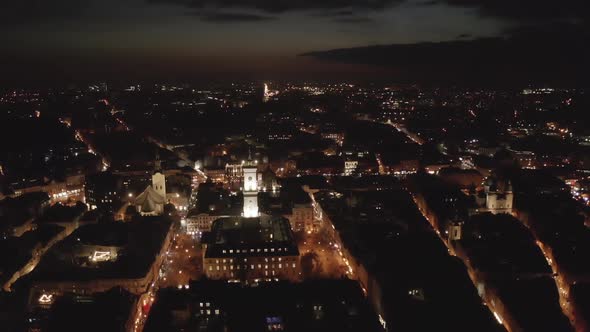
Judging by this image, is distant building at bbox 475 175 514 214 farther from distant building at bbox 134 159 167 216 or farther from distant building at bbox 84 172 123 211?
distant building at bbox 84 172 123 211

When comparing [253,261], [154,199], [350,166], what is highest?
[154,199]

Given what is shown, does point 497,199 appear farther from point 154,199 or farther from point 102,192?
point 102,192

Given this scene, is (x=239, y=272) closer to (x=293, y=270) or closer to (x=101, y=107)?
(x=293, y=270)

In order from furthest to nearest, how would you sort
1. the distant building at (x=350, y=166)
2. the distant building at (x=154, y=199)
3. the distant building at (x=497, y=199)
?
the distant building at (x=350, y=166) → the distant building at (x=497, y=199) → the distant building at (x=154, y=199)

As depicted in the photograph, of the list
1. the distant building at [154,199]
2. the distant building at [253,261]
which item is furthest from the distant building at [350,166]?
the distant building at [253,261]

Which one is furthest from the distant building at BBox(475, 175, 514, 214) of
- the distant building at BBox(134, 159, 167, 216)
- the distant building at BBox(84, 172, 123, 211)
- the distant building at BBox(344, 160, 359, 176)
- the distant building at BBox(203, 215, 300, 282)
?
the distant building at BBox(84, 172, 123, 211)

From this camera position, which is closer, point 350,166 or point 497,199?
point 497,199

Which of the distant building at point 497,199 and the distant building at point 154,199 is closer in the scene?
the distant building at point 154,199

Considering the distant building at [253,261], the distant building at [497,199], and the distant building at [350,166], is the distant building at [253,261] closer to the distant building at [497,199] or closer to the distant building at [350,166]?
the distant building at [497,199]

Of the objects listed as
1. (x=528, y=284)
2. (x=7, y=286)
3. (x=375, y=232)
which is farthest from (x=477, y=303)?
(x=7, y=286)

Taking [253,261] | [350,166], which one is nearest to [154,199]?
[253,261]

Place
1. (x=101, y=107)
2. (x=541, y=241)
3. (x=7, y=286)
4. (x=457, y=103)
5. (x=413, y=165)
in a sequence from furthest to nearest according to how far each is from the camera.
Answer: (x=457, y=103), (x=101, y=107), (x=413, y=165), (x=541, y=241), (x=7, y=286)
